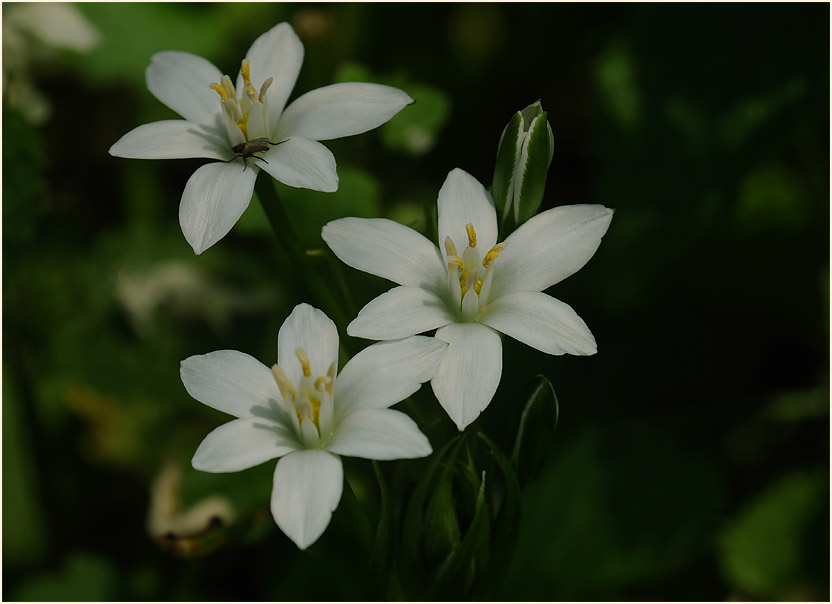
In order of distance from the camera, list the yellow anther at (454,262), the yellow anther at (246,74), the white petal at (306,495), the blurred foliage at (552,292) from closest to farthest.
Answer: the white petal at (306,495) → the yellow anther at (454,262) → the yellow anther at (246,74) → the blurred foliage at (552,292)

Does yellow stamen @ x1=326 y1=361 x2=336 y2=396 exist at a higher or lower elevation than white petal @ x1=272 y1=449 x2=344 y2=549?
higher

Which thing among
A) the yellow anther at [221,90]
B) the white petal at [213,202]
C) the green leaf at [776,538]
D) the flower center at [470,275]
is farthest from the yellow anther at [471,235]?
the green leaf at [776,538]

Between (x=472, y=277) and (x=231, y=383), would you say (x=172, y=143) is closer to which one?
(x=231, y=383)

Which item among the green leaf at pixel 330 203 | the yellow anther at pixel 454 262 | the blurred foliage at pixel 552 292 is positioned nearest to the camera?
the yellow anther at pixel 454 262

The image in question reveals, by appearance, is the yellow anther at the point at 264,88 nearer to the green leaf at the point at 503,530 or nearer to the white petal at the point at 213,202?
the white petal at the point at 213,202

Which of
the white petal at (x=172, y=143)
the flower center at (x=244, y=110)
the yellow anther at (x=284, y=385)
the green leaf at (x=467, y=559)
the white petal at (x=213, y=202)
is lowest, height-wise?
the green leaf at (x=467, y=559)

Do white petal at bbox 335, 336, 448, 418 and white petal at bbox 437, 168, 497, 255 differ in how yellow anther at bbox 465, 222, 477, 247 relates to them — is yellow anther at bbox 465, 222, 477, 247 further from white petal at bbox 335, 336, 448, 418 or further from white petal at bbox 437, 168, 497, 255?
white petal at bbox 335, 336, 448, 418

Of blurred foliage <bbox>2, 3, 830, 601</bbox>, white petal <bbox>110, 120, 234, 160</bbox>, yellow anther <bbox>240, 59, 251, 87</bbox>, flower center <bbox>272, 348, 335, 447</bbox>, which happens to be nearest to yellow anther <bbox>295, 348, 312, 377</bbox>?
flower center <bbox>272, 348, 335, 447</bbox>

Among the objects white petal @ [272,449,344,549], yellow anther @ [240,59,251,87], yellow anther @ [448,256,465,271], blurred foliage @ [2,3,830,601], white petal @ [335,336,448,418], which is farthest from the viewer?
blurred foliage @ [2,3,830,601]
